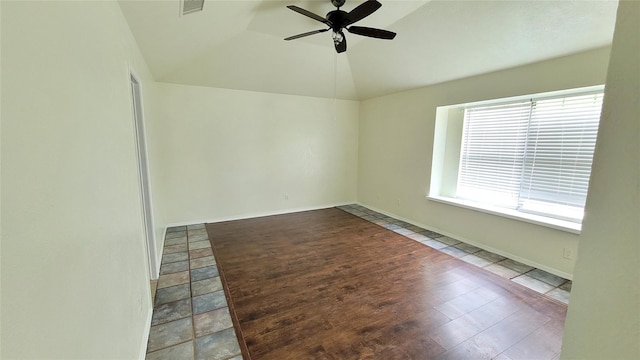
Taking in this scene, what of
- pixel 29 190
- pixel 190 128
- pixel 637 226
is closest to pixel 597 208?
pixel 637 226

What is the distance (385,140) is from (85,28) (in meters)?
4.79

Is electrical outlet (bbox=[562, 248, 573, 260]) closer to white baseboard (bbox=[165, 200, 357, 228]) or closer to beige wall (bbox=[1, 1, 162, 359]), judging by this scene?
white baseboard (bbox=[165, 200, 357, 228])

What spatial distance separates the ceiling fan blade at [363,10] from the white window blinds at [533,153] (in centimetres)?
255

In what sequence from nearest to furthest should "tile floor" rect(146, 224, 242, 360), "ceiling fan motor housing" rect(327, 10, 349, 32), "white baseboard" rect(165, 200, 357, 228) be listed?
1. "tile floor" rect(146, 224, 242, 360)
2. "ceiling fan motor housing" rect(327, 10, 349, 32)
3. "white baseboard" rect(165, 200, 357, 228)

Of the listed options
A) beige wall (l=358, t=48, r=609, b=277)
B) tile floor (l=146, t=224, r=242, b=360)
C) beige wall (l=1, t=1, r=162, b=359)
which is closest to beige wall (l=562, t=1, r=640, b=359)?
beige wall (l=1, t=1, r=162, b=359)

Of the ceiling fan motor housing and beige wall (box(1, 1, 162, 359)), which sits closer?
beige wall (box(1, 1, 162, 359))

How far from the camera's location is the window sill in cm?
285

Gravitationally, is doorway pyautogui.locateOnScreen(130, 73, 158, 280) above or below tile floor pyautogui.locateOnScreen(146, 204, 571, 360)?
above

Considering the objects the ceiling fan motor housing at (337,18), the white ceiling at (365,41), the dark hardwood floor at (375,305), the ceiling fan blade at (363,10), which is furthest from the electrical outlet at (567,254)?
the ceiling fan motor housing at (337,18)

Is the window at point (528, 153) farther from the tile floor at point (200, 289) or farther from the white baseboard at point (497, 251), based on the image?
the tile floor at point (200, 289)

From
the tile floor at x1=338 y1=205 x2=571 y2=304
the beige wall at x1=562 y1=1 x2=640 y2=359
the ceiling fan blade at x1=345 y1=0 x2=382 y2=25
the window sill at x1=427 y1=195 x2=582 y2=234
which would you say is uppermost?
the ceiling fan blade at x1=345 y1=0 x2=382 y2=25

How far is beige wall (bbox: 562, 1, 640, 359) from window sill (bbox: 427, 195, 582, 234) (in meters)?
2.66

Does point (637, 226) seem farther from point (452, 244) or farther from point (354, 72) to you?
point (354, 72)

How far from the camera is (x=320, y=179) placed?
5.79 m
